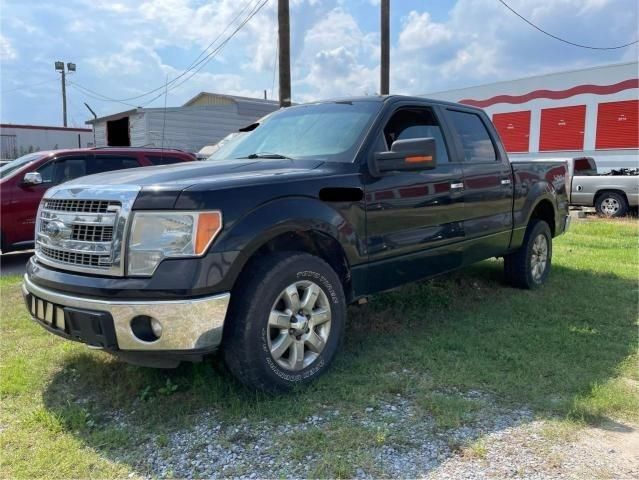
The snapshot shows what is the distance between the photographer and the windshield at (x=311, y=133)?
3957 mm

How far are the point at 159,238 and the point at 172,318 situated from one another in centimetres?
43

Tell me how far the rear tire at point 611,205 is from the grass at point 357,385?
9896mm

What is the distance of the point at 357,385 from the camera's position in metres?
3.44

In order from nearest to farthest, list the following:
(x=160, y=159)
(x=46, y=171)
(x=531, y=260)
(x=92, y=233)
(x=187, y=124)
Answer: (x=92, y=233), (x=531, y=260), (x=46, y=171), (x=160, y=159), (x=187, y=124)

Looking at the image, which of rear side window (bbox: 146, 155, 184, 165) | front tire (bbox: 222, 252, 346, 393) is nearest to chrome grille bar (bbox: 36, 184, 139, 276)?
front tire (bbox: 222, 252, 346, 393)

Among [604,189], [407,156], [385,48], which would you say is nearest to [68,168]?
[407,156]

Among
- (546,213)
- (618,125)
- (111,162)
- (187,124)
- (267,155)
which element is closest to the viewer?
(267,155)

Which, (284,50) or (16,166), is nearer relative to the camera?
(16,166)

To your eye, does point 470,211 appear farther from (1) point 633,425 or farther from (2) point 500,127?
(2) point 500,127

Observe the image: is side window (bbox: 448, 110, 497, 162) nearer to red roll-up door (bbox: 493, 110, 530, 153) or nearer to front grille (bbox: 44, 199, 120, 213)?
front grille (bbox: 44, 199, 120, 213)

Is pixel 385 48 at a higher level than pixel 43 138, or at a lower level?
higher

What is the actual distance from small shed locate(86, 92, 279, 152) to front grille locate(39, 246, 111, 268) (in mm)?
19276

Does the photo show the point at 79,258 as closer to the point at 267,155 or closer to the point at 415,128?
the point at 267,155

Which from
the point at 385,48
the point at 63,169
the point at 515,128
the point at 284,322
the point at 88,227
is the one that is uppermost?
the point at 385,48
